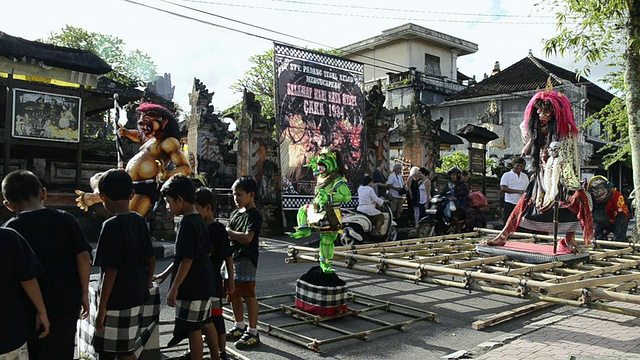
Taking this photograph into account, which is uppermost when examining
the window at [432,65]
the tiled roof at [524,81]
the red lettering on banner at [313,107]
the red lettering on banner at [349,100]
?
the window at [432,65]

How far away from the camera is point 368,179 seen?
10.9 meters

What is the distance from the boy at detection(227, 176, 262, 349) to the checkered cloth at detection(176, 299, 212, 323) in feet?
2.38

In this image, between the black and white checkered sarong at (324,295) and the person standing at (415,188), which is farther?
the person standing at (415,188)

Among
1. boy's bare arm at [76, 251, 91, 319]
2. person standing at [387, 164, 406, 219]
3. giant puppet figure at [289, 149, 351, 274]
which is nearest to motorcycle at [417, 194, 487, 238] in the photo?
person standing at [387, 164, 406, 219]

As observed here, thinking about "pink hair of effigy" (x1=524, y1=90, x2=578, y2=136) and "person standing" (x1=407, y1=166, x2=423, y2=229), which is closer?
A: "pink hair of effigy" (x1=524, y1=90, x2=578, y2=136)

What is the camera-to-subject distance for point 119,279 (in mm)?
3262

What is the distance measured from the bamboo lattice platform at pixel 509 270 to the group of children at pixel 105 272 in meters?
1.79

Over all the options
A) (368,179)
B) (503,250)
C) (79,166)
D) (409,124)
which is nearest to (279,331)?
(503,250)

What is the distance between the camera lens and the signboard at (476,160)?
62.5 ft

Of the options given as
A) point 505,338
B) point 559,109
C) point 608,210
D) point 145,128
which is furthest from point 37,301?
point 608,210

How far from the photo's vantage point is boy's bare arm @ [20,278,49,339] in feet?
8.89

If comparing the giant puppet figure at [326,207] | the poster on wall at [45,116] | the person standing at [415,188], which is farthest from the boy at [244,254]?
the person standing at [415,188]

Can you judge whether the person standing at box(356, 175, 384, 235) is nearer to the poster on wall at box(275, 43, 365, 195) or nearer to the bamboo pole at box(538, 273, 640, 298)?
the poster on wall at box(275, 43, 365, 195)

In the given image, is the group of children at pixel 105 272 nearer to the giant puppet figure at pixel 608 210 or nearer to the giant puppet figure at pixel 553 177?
the giant puppet figure at pixel 553 177
